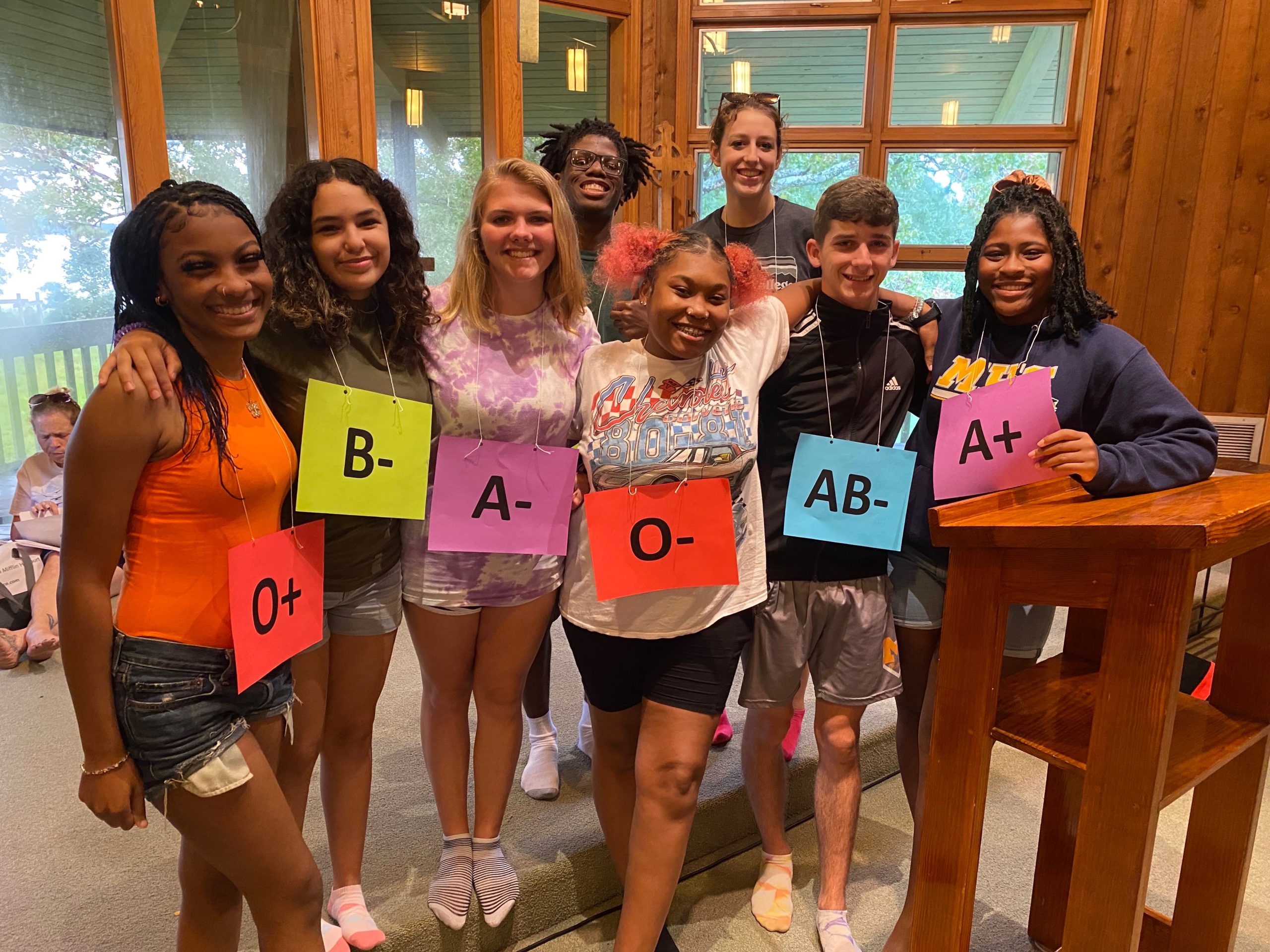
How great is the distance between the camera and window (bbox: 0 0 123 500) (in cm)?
279

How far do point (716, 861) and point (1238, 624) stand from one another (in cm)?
131

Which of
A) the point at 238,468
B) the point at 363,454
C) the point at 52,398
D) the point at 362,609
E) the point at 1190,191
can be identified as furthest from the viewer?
the point at 1190,191

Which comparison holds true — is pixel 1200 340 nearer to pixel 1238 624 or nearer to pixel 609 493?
pixel 1238 624

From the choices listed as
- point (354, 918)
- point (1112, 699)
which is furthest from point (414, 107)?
point (1112, 699)

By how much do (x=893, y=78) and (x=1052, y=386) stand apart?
322 centimetres

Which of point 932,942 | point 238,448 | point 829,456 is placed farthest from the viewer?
point 829,456

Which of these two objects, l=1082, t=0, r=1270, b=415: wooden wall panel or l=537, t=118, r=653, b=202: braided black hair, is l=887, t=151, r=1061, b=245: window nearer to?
l=1082, t=0, r=1270, b=415: wooden wall panel

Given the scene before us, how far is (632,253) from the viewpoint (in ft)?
5.29

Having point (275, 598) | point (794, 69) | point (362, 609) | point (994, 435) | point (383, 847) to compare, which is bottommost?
point (383, 847)

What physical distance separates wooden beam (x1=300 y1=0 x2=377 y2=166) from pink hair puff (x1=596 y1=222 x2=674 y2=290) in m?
1.88

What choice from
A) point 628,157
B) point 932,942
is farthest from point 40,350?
point 932,942

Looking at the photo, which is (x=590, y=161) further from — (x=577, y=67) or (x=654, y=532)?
(x=577, y=67)

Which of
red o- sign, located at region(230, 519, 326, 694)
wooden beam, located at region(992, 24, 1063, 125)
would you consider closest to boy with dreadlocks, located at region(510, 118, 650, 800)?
red o- sign, located at region(230, 519, 326, 694)

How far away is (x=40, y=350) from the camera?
126 inches
